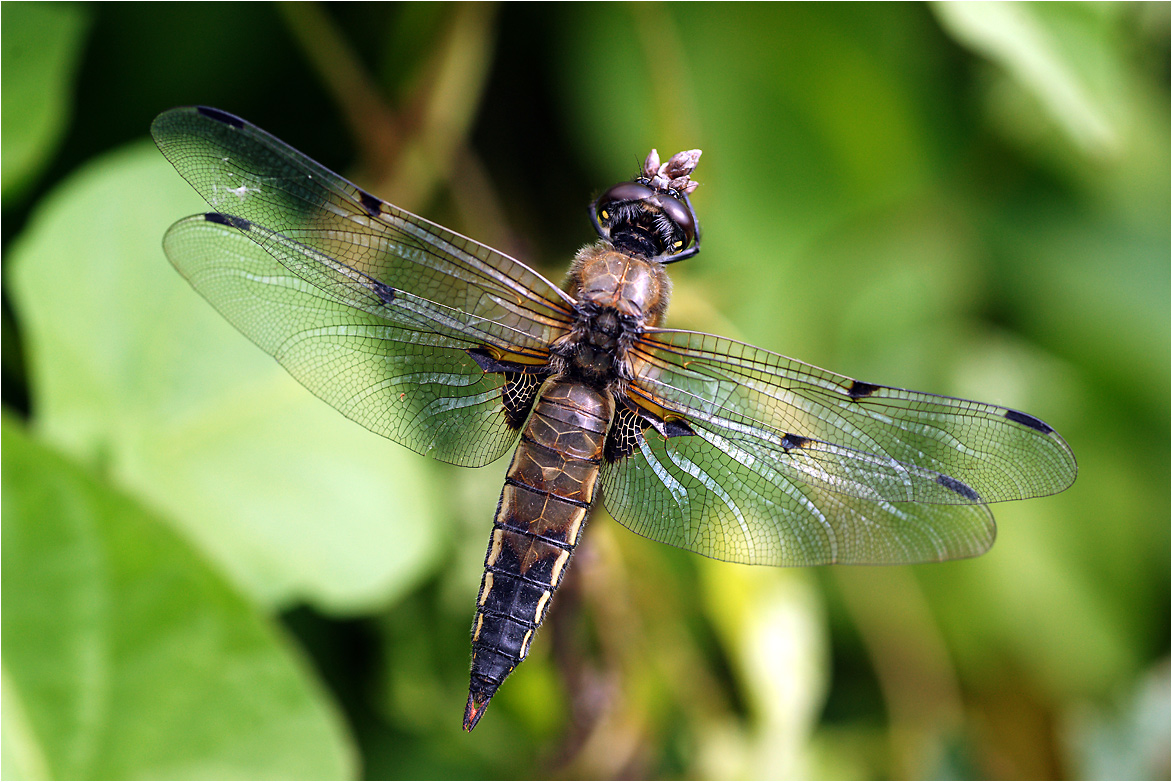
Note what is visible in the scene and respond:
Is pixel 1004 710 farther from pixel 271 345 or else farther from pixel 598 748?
pixel 271 345

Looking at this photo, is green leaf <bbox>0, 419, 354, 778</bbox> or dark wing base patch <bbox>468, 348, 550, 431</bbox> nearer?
green leaf <bbox>0, 419, 354, 778</bbox>

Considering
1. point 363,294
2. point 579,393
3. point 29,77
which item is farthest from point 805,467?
point 29,77

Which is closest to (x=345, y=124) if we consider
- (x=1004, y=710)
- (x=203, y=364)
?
(x=203, y=364)

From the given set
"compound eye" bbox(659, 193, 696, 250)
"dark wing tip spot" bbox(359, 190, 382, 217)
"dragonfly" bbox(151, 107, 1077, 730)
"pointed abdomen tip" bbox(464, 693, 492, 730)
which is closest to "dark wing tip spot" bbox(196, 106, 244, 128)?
"dragonfly" bbox(151, 107, 1077, 730)

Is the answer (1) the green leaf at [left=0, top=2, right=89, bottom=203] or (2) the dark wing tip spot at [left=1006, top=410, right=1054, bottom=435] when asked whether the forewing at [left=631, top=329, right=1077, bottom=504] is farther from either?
(1) the green leaf at [left=0, top=2, right=89, bottom=203]

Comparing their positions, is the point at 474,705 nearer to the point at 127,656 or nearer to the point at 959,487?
the point at 127,656

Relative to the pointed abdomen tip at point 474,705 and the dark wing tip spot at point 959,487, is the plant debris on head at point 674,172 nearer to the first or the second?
the dark wing tip spot at point 959,487

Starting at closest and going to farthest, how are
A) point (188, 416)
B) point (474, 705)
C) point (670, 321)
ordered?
point (474, 705)
point (188, 416)
point (670, 321)

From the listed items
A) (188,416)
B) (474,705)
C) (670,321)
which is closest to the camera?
(474,705)
